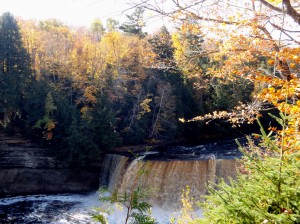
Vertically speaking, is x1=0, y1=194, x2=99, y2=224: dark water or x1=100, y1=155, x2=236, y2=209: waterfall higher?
x1=100, y1=155, x2=236, y2=209: waterfall

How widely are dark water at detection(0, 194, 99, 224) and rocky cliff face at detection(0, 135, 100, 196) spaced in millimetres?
673

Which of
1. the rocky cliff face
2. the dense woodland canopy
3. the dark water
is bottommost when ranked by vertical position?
the dark water

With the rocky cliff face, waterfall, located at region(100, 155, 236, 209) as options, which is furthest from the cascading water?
the rocky cliff face

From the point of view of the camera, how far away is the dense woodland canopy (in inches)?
691

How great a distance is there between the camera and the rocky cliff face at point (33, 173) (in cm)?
1655

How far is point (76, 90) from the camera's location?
2116 centimetres

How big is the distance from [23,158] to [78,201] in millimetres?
4369

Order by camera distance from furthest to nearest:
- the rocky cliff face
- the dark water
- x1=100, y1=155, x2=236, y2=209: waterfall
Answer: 1. the rocky cliff face
2. x1=100, y1=155, x2=236, y2=209: waterfall
3. the dark water

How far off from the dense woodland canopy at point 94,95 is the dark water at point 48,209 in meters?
2.32

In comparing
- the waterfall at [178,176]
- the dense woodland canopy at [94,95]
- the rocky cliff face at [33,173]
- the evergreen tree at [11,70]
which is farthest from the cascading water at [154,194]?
the evergreen tree at [11,70]

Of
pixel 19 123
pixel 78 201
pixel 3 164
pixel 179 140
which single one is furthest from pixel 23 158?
pixel 179 140

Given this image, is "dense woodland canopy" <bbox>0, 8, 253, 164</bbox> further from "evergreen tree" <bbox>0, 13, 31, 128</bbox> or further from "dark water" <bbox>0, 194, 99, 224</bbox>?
"dark water" <bbox>0, 194, 99, 224</bbox>

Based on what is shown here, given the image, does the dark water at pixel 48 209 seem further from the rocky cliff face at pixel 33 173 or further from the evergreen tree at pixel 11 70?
the evergreen tree at pixel 11 70

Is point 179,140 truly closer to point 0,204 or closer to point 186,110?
point 186,110
